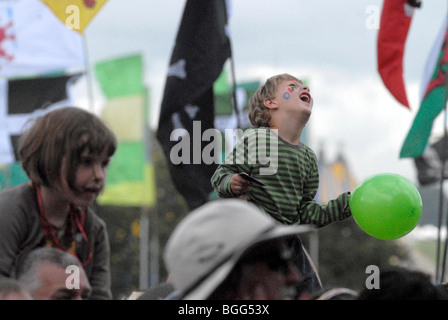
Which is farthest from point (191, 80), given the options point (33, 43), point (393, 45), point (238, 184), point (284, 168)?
point (33, 43)

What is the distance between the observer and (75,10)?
236 inches

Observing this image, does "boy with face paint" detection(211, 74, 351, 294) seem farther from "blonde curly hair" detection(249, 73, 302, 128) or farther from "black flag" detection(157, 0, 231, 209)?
"black flag" detection(157, 0, 231, 209)

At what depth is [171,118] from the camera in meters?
5.45

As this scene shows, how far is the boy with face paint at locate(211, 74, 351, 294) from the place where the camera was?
296cm

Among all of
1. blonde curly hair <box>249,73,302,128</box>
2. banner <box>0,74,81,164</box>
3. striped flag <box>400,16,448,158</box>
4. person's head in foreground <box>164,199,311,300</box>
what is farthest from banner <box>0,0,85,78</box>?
person's head in foreground <box>164,199,311,300</box>

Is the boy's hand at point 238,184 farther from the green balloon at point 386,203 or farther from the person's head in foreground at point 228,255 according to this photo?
the person's head in foreground at point 228,255

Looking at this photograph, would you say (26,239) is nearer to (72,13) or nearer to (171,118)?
(171,118)

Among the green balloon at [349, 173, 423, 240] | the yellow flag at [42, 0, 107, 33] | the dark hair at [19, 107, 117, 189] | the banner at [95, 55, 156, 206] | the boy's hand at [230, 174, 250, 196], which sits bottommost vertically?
the banner at [95, 55, 156, 206]

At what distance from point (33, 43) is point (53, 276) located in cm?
1002

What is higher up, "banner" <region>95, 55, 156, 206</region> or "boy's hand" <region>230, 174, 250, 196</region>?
"boy's hand" <region>230, 174, 250, 196</region>

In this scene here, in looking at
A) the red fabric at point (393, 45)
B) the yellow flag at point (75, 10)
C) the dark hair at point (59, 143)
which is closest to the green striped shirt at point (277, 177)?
the dark hair at point (59, 143)

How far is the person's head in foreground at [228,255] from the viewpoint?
1.85 m

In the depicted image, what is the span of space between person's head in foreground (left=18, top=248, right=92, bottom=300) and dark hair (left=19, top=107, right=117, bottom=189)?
276mm
